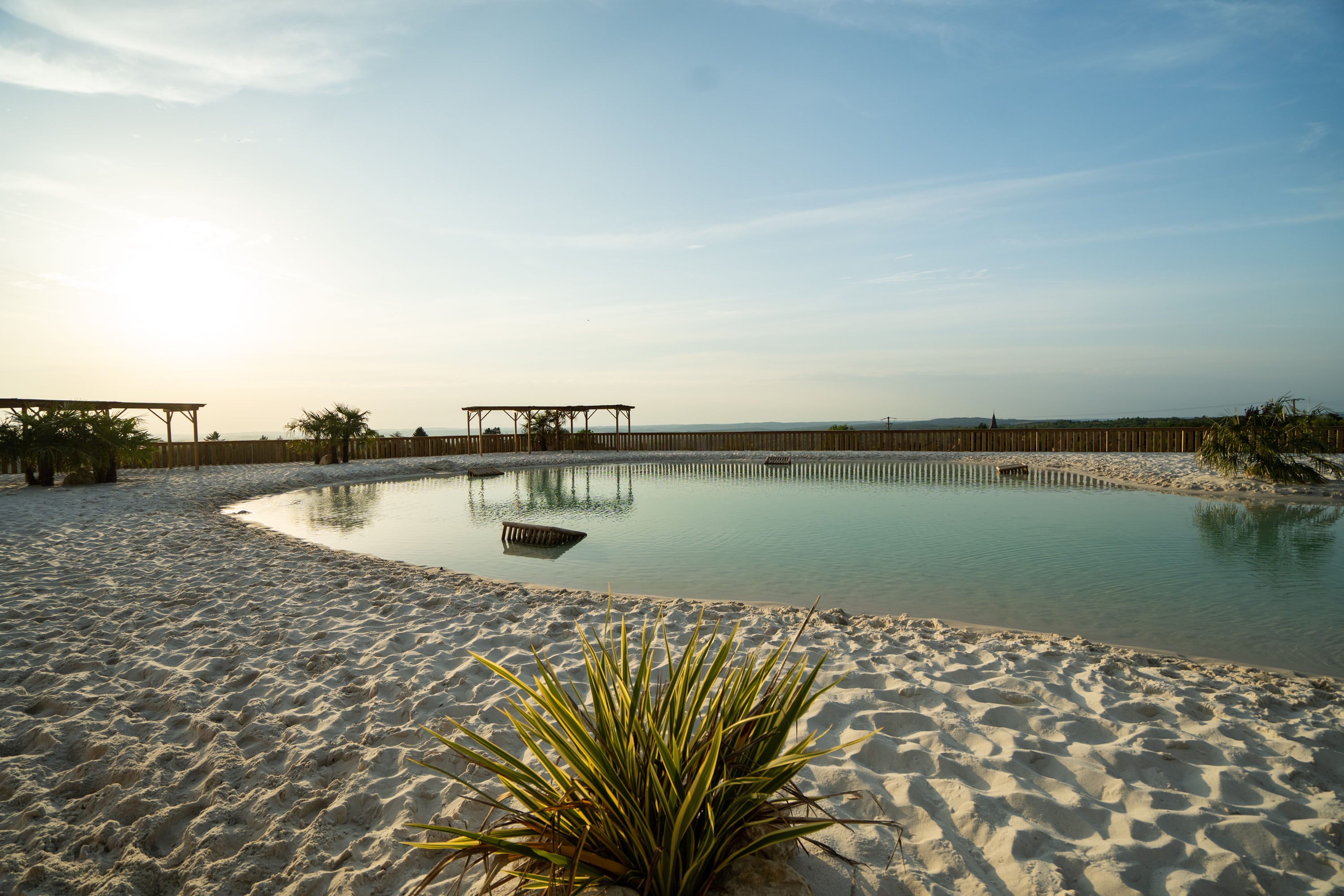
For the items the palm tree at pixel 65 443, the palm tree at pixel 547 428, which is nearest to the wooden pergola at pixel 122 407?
the palm tree at pixel 65 443

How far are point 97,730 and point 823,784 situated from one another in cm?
358

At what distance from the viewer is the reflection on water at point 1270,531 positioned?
8.20 meters

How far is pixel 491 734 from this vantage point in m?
3.23

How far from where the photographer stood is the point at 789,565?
7.95 metres

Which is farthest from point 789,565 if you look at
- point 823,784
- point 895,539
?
point 823,784

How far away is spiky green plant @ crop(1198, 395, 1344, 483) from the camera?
13969 mm

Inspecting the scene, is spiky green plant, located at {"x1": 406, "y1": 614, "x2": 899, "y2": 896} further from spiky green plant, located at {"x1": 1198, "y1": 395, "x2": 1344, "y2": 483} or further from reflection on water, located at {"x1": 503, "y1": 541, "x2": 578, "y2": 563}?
spiky green plant, located at {"x1": 1198, "y1": 395, "x2": 1344, "y2": 483}

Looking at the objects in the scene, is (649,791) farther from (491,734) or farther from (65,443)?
(65,443)

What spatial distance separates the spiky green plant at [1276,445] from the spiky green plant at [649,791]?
17.8 metres

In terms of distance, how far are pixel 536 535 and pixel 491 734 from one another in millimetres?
6626

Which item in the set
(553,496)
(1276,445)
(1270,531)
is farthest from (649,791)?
(1276,445)

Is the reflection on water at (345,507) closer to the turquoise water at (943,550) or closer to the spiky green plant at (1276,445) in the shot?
the turquoise water at (943,550)

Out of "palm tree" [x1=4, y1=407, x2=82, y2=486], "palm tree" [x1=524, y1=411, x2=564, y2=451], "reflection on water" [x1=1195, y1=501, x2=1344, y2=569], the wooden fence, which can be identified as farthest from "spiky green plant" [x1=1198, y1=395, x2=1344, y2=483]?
"palm tree" [x1=4, y1=407, x2=82, y2=486]

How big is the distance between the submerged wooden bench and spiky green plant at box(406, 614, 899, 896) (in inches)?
302
